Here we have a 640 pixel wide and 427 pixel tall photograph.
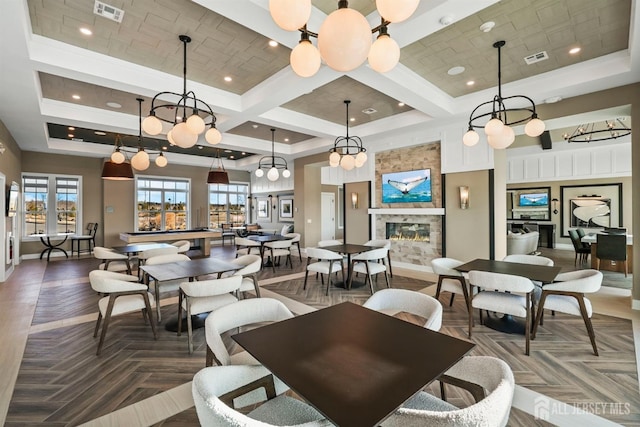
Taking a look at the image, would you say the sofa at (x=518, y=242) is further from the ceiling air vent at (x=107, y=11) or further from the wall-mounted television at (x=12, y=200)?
the wall-mounted television at (x=12, y=200)

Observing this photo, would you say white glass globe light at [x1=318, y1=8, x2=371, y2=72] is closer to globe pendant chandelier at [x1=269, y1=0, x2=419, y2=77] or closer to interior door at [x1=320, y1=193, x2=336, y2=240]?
globe pendant chandelier at [x1=269, y1=0, x2=419, y2=77]

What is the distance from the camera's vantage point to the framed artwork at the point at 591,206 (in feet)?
28.6

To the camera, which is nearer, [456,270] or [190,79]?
[456,270]

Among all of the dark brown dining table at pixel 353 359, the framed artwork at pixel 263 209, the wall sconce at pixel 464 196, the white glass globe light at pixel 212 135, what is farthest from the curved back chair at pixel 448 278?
the framed artwork at pixel 263 209

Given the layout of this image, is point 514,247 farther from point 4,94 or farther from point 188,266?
point 4,94

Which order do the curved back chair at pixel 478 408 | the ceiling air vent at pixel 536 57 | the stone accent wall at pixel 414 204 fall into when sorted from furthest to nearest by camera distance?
the stone accent wall at pixel 414 204
the ceiling air vent at pixel 536 57
the curved back chair at pixel 478 408

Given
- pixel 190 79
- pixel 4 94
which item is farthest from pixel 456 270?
pixel 4 94

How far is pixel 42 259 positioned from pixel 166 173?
170 inches

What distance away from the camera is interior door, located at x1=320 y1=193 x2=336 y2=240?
10684 mm

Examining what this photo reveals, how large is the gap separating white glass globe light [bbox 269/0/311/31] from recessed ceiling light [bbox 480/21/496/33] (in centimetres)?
269

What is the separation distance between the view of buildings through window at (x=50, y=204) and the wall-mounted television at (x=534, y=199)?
49.6 feet

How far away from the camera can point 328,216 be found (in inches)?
432

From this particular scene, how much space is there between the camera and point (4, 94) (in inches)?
165

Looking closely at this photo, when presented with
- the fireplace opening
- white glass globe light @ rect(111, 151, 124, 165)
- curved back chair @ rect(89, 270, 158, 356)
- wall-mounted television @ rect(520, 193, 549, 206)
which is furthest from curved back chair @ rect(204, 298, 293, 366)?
wall-mounted television @ rect(520, 193, 549, 206)
